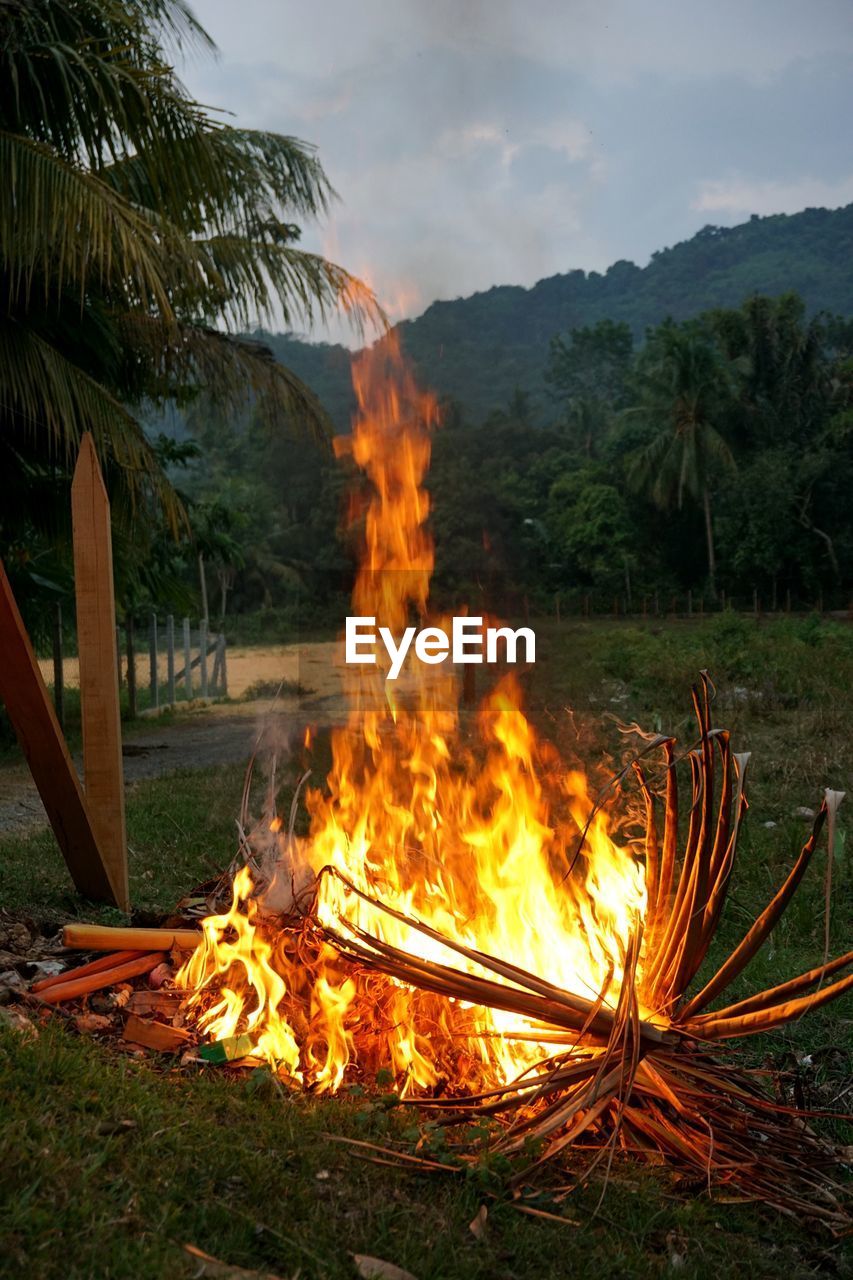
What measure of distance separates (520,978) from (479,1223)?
0.74 metres

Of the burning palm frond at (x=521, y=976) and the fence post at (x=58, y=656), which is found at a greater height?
the fence post at (x=58, y=656)

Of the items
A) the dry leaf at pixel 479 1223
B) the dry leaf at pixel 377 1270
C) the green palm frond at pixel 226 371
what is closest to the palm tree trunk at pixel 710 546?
the green palm frond at pixel 226 371

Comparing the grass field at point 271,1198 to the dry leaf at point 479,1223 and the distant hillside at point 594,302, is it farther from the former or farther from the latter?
the distant hillside at point 594,302

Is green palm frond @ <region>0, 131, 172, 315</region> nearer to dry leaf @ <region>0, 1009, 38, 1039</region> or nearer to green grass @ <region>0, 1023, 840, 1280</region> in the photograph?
dry leaf @ <region>0, 1009, 38, 1039</region>

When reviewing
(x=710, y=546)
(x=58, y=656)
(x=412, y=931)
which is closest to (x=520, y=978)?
(x=412, y=931)

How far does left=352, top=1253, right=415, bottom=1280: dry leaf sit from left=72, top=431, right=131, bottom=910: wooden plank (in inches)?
106

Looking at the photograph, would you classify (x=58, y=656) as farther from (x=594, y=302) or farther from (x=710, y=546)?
(x=594, y=302)

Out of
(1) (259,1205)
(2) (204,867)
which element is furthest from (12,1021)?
(2) (204,867)

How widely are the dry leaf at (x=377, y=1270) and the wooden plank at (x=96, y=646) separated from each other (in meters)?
2.70

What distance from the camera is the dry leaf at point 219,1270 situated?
216cm

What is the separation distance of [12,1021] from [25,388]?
6441mm

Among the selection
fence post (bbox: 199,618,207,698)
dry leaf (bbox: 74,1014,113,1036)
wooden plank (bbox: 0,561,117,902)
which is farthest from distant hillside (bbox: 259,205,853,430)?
dry leaf (bbox: 74,1014,113,1036)

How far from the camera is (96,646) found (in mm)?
4688

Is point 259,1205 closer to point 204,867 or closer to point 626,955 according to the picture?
point 626,955
